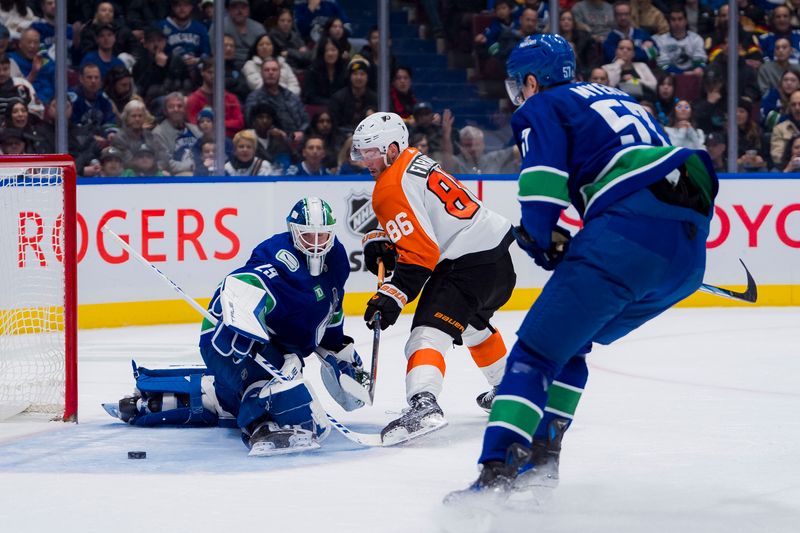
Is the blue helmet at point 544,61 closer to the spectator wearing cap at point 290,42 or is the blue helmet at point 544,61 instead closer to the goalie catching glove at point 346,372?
the goalie catching glove at point 346,372

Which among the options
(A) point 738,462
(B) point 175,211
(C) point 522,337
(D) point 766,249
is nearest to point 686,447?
(A) point 738,462

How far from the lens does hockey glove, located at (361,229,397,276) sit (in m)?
4.31

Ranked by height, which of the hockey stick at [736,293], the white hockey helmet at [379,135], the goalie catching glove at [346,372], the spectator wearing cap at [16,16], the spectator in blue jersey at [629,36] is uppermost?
the spectator in blue jersey at [629,36]

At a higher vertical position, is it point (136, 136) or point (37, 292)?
point (136, 136)

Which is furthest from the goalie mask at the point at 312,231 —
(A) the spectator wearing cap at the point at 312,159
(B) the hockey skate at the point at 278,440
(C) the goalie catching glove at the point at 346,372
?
(A) the spectator wearing cap at the point at 312,159

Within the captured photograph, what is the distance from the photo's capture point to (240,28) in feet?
26.2

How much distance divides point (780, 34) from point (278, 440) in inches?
250

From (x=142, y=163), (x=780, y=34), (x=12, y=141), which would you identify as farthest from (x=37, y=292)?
(x=780, y=34)

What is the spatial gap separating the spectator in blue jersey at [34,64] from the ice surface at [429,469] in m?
2.25

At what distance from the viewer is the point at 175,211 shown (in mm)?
7238

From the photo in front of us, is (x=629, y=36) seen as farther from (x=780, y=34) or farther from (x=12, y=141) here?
(x=12, y=141)

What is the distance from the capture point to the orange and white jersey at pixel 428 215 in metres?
4.13

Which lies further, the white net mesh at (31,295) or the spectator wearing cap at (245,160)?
the spectator wearing cap at (245,160)

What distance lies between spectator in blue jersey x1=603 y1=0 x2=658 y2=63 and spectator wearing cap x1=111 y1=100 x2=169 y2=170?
3.23 meters
